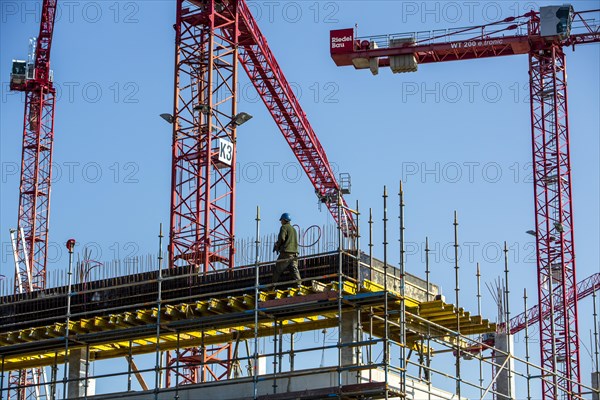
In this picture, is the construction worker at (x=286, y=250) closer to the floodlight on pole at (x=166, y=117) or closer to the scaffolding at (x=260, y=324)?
the scaffolding at (x=260, y=324)

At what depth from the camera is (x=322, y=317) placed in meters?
34.8

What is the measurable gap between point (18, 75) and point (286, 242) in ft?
147

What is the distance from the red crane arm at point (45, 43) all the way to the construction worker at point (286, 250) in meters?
43.9

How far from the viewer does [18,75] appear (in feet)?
244

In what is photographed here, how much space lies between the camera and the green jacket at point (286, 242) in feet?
107

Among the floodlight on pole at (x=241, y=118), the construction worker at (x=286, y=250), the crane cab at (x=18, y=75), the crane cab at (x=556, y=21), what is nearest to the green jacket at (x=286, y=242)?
the construction worker at (x=286, y=250)

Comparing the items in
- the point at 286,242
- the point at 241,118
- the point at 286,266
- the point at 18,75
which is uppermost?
the point at 18,75

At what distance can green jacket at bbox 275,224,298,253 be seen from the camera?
107ft

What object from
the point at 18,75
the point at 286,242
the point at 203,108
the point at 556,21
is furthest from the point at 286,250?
the point at 18,75

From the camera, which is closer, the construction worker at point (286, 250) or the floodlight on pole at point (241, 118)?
the construction worker at point (286, 250)

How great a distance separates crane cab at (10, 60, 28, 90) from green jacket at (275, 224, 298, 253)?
44.4m

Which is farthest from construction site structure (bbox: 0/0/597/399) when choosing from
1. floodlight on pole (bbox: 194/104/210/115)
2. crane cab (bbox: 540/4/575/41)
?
crane cab (bbox: 540/4/575/41)

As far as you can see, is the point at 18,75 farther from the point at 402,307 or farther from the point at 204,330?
the point at 402,307

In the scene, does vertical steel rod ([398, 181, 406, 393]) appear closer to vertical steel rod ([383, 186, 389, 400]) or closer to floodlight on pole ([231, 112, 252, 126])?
vertical steel rod ([383, 186, 389, 400])
